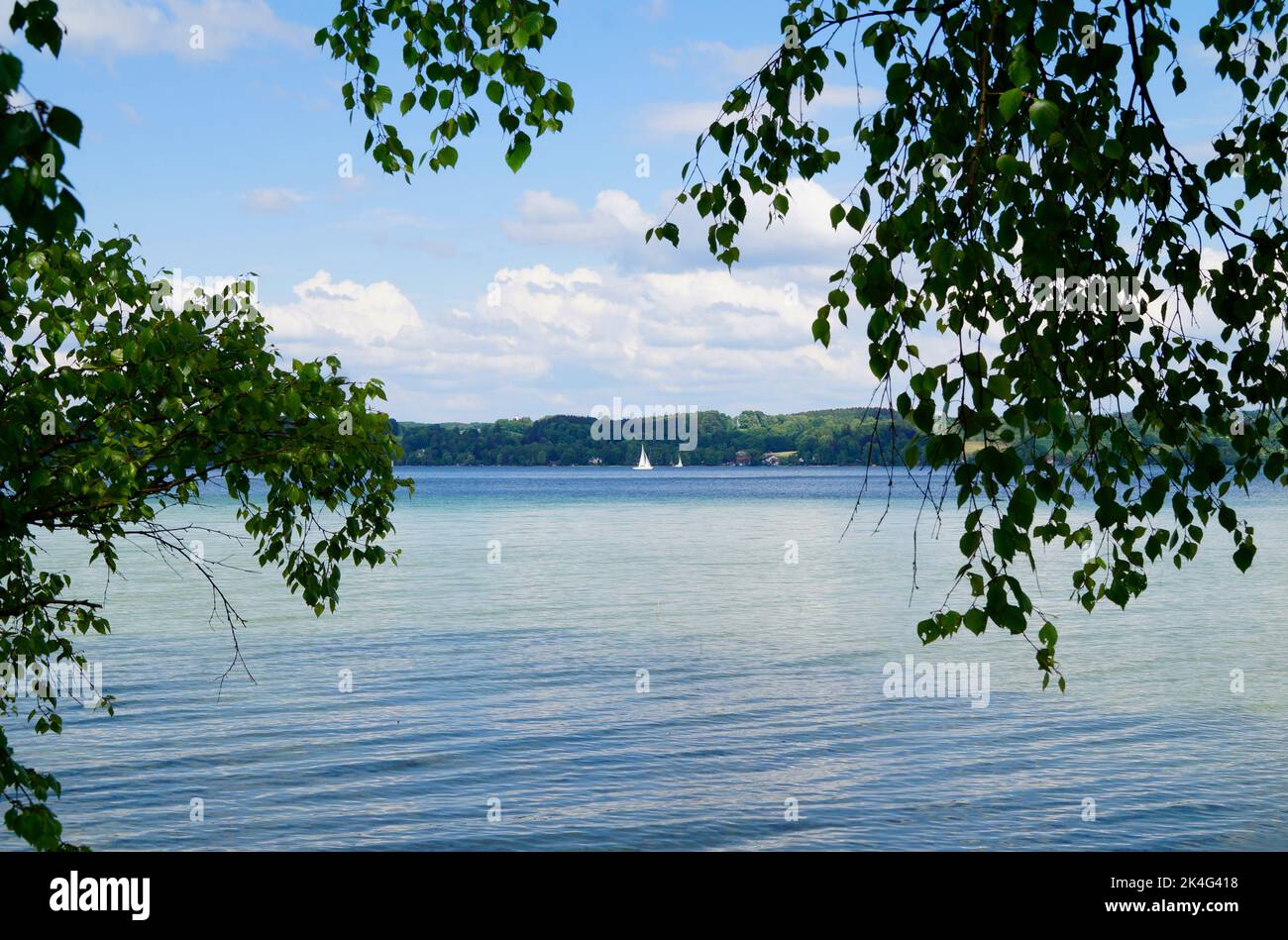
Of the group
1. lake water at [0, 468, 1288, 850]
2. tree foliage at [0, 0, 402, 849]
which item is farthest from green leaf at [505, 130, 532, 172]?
lake water at [0, 468, 1288, 850]

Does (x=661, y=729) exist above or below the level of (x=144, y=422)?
below

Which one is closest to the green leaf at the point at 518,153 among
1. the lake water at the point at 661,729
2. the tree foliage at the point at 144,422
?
the tree foliage at the point at 144,422

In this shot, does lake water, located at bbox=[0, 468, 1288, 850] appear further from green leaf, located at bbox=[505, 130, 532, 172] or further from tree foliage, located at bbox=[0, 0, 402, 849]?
green leaf, located at bbox=[505, 130, 532, 172]

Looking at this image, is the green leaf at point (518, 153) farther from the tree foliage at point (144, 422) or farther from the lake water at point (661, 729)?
the lake water at point (661, 729)

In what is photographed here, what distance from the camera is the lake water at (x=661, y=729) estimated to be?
15727 millimetres

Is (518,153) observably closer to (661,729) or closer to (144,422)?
(144,422)

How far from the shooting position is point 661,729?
21.0 metres

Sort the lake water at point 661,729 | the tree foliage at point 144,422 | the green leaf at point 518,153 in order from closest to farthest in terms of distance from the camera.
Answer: the green leaf at point 518,153
the tree foliage at point 144,422
the lake water at point 661,729

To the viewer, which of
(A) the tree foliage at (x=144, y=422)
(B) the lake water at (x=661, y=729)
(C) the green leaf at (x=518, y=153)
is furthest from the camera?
(B) the lake water at (x=661, y=729)

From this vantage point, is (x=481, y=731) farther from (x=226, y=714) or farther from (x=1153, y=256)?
A: (x=1153, y=256)

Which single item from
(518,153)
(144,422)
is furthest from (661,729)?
(518,153)

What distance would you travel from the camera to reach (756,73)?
632cm
